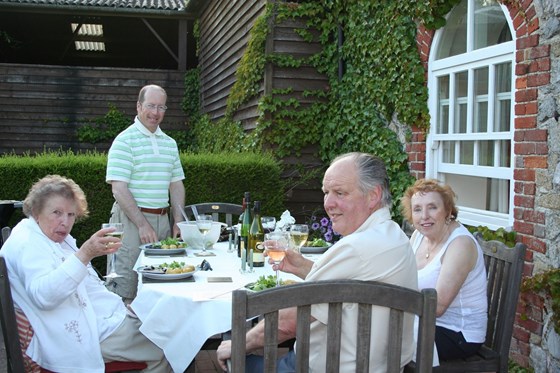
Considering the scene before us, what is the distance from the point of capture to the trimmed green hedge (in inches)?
269

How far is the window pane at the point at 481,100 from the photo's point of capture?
549cm

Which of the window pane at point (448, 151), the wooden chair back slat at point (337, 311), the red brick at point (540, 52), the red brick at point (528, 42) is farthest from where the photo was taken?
the window pane at point (448, 151)

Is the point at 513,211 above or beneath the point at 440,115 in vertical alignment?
beneath

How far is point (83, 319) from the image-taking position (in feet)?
9.85

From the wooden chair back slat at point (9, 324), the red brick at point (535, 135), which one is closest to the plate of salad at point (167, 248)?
the wooden chair back slat at point (9, 324)

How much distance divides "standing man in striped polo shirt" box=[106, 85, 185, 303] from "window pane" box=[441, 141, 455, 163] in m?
2.54

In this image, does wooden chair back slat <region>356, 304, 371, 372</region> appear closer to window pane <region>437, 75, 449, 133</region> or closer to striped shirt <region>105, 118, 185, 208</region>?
striped shirt <region>105, 118, 185, 208</region>

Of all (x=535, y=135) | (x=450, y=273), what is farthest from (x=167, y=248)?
(x=535, y=135)

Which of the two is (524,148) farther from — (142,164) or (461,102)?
(142,164)

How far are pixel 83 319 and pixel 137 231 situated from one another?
183cm

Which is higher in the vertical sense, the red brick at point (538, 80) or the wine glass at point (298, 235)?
the red brick at point (538, 80)

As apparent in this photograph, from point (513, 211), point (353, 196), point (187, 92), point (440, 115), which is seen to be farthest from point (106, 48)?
point (353, 196)

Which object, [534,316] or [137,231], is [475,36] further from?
[137,231]

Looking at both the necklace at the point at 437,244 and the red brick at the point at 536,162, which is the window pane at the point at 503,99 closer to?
the red brick at the point at 536,162
